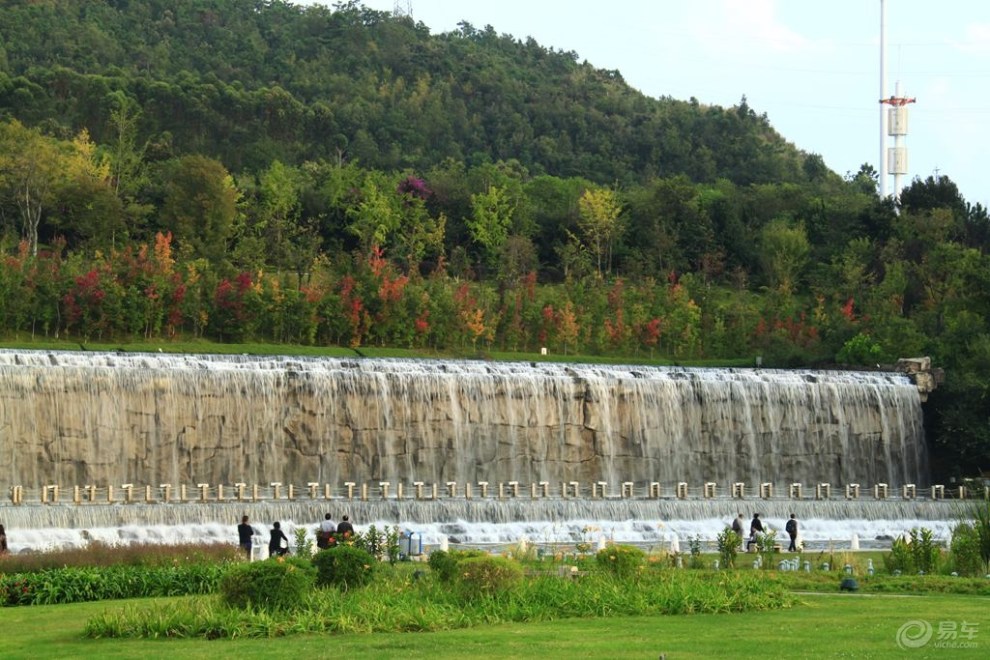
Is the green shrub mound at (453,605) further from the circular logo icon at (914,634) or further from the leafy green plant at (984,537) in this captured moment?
the leafy green plant at (984,537)

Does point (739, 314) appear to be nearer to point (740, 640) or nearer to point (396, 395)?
point (396, 395)

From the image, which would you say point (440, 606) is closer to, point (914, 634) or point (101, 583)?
point (914, 634)

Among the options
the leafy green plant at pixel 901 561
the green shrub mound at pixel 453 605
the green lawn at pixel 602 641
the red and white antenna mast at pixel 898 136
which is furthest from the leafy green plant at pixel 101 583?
the red and white antenna mast at pixel 898 136

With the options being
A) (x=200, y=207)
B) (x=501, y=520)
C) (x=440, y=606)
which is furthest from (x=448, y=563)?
(x=200, y=207)

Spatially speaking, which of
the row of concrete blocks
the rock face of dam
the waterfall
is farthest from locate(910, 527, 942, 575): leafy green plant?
the rock face of dam

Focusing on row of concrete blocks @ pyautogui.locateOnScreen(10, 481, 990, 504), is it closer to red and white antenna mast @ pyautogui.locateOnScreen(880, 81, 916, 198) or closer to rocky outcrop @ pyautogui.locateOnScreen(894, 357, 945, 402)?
rocky outcrop @ pyautogui.locateOnScreen(894, 357, 945, 402)

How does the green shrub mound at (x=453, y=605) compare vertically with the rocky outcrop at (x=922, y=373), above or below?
below

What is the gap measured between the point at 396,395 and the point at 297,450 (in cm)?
315

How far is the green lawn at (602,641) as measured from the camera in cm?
1609

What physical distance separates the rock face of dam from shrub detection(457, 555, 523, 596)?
2097cm

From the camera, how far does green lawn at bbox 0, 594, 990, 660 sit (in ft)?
52.8

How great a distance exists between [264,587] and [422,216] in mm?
53897

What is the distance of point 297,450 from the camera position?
4209 cm

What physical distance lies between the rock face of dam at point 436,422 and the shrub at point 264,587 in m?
20.6
